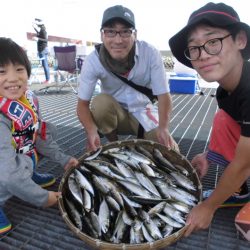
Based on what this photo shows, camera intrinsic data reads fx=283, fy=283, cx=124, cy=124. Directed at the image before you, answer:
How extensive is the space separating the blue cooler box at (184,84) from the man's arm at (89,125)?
4988 millimetres

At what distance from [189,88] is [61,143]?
4766mm

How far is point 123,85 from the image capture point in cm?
297

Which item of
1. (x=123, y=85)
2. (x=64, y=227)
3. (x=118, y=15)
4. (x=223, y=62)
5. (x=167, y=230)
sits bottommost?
(x=64, y=227)

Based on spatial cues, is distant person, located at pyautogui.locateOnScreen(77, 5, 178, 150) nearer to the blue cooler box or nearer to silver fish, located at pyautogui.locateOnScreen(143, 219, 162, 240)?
silver fish, located at pyautogui.locateOnScreen(143, 219, 162, 240)

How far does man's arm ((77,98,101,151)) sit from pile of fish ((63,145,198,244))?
0.22 metres

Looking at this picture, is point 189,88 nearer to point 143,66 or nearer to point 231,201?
point 143,66

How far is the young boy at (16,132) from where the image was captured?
1.87m

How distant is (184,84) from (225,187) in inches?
239

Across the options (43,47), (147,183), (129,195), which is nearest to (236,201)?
(147,183)

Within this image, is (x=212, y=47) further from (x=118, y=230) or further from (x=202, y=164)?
(x=118, y=230)

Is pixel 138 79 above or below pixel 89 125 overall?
above

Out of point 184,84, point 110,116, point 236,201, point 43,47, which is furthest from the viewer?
point 43,47

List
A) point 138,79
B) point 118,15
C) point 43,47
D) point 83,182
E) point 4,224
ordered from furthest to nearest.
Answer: point 43,47 < point 138,79 < point 118,15 < point 83,182 < point 4,224

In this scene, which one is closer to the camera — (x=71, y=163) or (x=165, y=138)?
(x=71, y=163)
